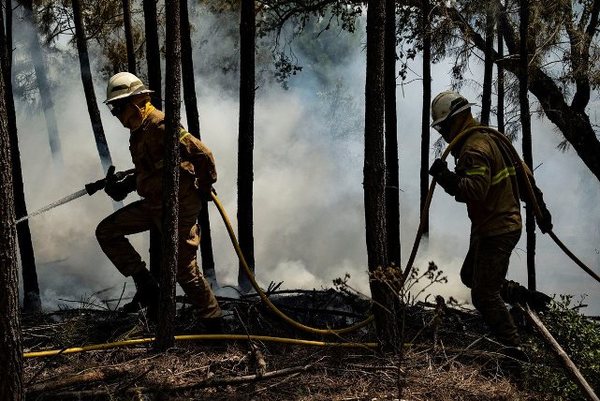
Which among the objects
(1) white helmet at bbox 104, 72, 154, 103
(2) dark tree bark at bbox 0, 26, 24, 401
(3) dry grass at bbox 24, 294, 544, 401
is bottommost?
(3) dry grass at bbox 24, 294, 544, 401

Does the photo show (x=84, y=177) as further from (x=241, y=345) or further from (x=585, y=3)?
(x=241, y=345)

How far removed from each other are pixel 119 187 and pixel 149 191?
356 mm

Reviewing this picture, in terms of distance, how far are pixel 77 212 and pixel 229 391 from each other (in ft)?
48.9

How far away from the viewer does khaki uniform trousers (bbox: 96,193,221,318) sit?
5602 mm

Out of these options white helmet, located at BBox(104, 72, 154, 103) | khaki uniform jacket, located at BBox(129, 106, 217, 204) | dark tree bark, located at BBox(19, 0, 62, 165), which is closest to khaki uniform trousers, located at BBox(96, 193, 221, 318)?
khaki uniform jacket, located at BBox(129, 106, 217, 204)

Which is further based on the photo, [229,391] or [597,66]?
[597,66]

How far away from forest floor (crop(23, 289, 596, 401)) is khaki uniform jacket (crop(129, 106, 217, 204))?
3.19ft

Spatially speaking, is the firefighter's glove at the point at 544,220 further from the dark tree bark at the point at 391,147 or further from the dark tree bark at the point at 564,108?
the dark tree bark at the point at 564,108

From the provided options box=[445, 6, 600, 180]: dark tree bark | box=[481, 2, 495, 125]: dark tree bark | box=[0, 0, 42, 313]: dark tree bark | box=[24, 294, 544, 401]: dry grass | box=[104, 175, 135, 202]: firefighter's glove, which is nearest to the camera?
box=[24, 294, 544, 401]: dry grass

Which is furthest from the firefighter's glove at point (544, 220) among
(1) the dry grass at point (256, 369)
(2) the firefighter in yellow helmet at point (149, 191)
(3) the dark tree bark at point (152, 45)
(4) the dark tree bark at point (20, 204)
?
(4) the dark tree bark at point (20, 204)

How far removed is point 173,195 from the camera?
4.98 metres

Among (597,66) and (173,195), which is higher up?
(597,66)

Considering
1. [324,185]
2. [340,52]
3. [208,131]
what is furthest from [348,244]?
[340,52]

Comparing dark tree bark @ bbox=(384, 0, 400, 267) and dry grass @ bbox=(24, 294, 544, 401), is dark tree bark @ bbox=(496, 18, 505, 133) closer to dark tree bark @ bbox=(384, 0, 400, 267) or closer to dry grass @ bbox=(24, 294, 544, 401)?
dark tree bark @ bbox=(384, 0, 400, 267)
